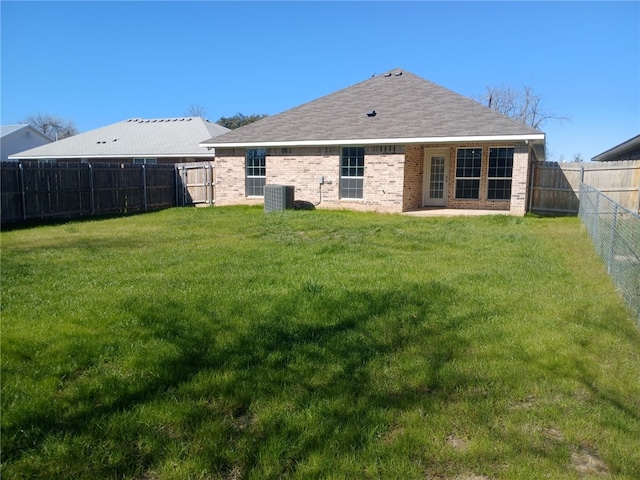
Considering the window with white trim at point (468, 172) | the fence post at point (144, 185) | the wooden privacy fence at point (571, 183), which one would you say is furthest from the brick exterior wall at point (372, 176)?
the fence post at point (144, 185)

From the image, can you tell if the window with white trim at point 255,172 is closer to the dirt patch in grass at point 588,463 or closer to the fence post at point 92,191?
the fence post at point 92,191

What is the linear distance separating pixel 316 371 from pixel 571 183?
55.3ft

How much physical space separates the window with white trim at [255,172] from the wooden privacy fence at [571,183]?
1040cm

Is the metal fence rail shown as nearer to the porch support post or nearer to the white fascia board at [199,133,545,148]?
the white fascia board at [199,133,545,148]

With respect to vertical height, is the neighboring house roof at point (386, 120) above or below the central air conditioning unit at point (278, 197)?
above

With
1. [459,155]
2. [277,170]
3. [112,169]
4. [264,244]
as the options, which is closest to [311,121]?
[277,170]

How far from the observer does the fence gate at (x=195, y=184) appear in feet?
69.9

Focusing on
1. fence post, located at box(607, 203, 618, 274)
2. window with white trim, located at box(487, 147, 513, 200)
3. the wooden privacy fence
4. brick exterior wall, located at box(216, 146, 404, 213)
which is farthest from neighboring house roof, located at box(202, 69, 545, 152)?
fence post, located at box(607, 203, 618, 274)

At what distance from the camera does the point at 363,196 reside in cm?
1777

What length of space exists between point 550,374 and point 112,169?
1776cm

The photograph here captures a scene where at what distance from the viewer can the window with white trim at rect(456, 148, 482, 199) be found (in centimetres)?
1838

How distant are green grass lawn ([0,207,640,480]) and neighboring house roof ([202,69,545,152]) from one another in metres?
9.21

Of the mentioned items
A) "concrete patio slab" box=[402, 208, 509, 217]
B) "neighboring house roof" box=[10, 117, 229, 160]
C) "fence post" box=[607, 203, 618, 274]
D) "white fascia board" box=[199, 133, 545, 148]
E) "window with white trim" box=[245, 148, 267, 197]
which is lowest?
"concrete patio slab" box=[402, 208, 509, 217]

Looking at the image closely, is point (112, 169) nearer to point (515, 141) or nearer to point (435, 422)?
point (515, 141)
